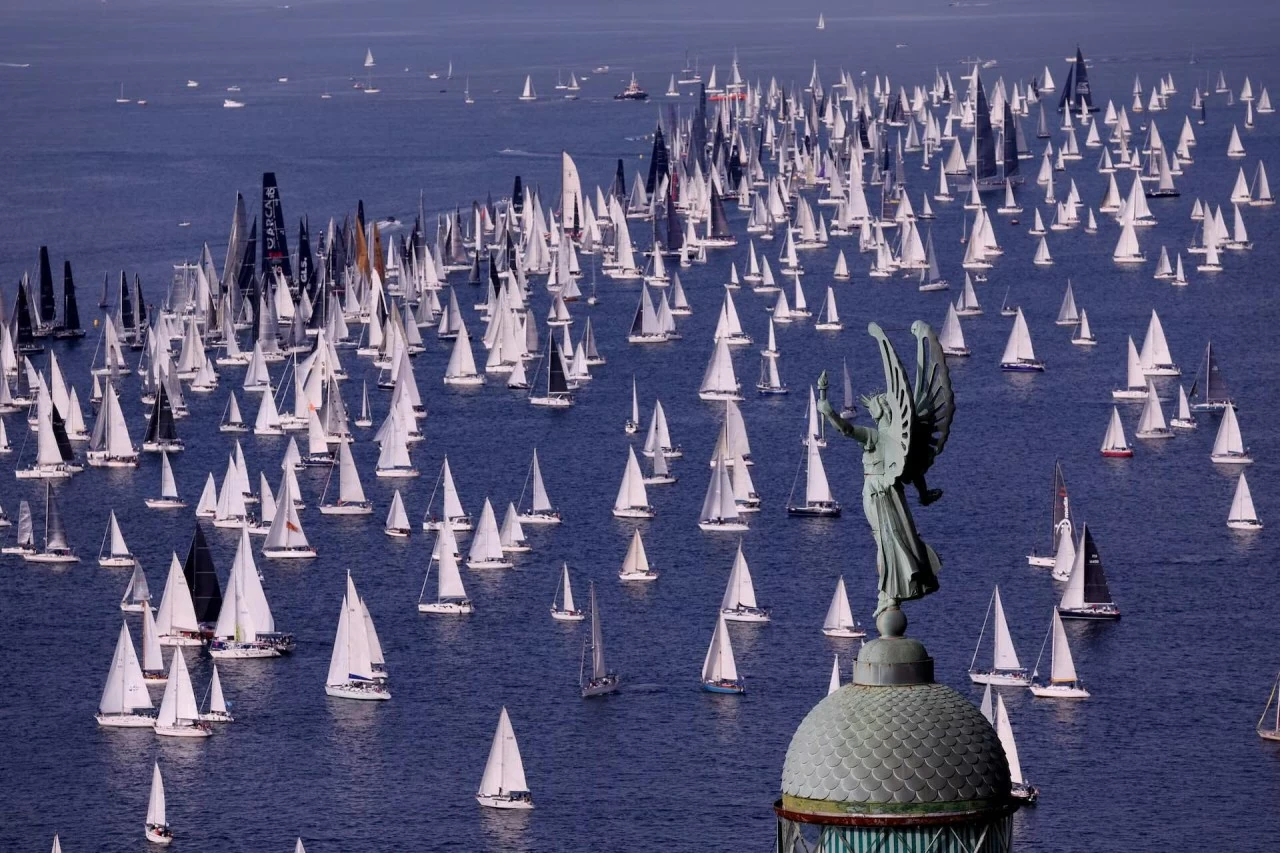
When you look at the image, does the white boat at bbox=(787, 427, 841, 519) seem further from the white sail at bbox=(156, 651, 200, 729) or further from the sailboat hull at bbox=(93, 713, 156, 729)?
the sailboat hull at bbox=(93, 713, 156, 729)

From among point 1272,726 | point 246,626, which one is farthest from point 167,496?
point 1272,726

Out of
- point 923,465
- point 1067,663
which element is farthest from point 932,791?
point 1067,663

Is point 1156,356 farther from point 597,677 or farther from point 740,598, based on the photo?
point 597,677

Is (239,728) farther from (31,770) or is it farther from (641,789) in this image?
(641,789)

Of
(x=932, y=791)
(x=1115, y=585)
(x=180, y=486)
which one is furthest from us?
(x=180, y=486)

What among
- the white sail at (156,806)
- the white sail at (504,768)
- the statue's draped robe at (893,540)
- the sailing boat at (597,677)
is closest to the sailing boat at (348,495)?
the sailing boat at (597,677)

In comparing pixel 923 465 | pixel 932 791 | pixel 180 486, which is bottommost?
pixel 180 486
